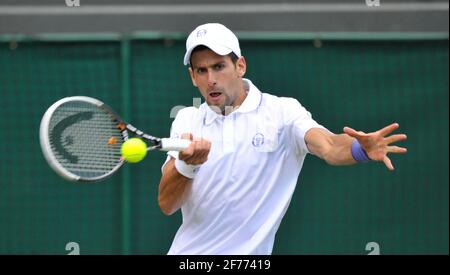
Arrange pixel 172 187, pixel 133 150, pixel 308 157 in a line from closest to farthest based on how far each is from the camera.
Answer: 1. pixel 133 150
2. pixel 172 187
3. pixel 308 157

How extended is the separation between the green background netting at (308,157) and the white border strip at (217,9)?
0.24m

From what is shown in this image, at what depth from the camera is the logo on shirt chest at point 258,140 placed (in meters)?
4.52

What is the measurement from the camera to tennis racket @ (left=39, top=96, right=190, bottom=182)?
4418mm

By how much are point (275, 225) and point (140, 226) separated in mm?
2578

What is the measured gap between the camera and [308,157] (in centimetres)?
695

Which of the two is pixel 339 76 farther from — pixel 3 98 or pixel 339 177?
pixel 3 98

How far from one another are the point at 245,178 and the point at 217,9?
2.80 m

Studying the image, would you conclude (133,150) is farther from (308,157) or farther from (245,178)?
(308,157)

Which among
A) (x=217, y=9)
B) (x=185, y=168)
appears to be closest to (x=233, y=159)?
(x=185, y=168)

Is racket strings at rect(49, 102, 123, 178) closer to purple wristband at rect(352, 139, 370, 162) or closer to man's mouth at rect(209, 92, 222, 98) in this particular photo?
man's mouth at rect(209, 92, 222, 98)

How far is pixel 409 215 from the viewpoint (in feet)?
23.0

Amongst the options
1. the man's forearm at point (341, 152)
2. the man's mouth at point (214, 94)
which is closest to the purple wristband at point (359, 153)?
the man's forearm at point (341, 152)

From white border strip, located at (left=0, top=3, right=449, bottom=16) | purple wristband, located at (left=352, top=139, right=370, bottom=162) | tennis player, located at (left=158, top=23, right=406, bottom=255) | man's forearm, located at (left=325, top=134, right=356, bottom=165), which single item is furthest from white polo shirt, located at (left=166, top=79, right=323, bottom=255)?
white border strip, located at (left=0, top=3, right=449, bottom=16)
